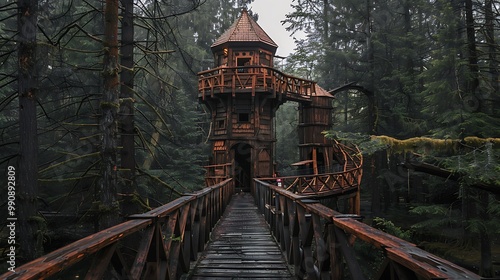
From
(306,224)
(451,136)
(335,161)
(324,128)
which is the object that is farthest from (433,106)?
(306,224)

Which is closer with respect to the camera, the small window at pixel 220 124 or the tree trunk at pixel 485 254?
the tree trunk at pixel 485 254

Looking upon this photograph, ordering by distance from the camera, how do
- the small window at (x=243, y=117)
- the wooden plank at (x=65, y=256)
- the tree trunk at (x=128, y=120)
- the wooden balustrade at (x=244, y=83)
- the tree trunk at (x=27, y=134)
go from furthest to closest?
the small window at (x=243, y=117)
the wooden balustrade at (x=244, y=83)
the tree trunk at (x=128, y=120)
the tree trunk at (x=27, y=134)
the wooden plank at (x=65, y=256)

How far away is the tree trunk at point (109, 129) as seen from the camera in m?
6.86

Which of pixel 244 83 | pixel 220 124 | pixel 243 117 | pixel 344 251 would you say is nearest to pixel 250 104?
pixel 243 117

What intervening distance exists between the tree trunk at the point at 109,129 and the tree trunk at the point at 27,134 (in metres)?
1.31

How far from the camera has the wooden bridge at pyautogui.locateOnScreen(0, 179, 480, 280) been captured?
1879 mm

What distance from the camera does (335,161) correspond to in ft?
80.9

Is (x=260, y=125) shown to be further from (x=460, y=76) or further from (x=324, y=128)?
(x=460, y=76)

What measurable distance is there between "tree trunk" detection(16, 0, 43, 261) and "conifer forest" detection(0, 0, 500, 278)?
0.07ft

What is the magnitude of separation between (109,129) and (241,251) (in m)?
4.01

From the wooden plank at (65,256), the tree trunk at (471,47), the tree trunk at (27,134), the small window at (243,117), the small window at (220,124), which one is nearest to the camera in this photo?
the wooden plank at (65,256)

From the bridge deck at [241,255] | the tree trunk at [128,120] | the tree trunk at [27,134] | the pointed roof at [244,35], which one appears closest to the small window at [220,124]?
the pointed roof at [244,35]

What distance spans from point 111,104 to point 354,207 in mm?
16479

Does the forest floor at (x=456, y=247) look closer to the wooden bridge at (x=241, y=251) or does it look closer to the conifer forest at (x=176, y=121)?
the conifer forest at (x=176, y=121)
